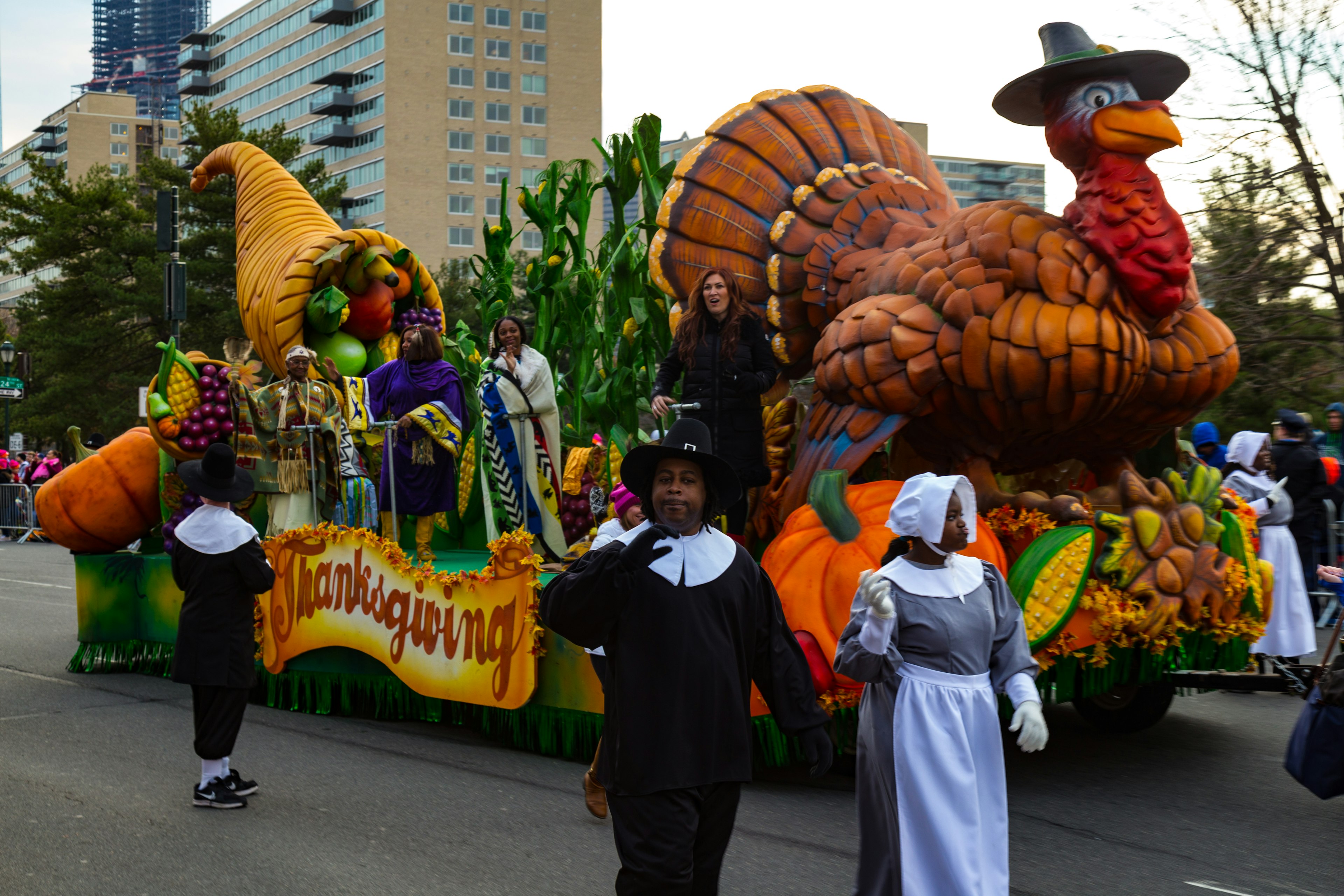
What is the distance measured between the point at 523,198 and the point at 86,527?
5277 mm

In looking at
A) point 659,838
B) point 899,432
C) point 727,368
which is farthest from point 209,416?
point 659,838

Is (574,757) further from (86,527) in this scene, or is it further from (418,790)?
(86,527)

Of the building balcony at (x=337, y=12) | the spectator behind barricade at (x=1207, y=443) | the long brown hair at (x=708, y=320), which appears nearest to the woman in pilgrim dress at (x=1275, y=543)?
the spectator behind barricade at (x=1207, y=443)

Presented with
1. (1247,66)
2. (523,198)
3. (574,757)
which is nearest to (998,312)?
(574,757)

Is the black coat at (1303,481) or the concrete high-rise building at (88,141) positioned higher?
the concrete high-rise building at (88,141)

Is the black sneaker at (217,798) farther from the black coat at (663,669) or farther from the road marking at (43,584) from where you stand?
the road marking at (43,584)

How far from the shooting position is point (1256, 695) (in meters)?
8.62

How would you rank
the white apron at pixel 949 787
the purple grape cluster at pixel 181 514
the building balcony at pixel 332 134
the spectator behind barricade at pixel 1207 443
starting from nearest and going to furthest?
the white apron at pixel 949 787 → the purple grape cluster at pixel 181 514 → the spectator behind barricade at pixel 1207 443 → the building balcony at pixel 332 134

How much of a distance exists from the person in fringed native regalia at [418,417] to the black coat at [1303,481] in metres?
6.58

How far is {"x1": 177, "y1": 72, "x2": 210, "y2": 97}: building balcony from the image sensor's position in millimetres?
93688

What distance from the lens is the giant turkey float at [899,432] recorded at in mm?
5867

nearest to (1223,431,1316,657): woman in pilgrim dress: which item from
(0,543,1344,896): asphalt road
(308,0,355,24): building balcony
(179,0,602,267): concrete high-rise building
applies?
(0,543,1344,896): asphalt road

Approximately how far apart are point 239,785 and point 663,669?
134 inches

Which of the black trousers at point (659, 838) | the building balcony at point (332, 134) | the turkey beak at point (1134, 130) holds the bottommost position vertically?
the black trousers at point (659, 838)
